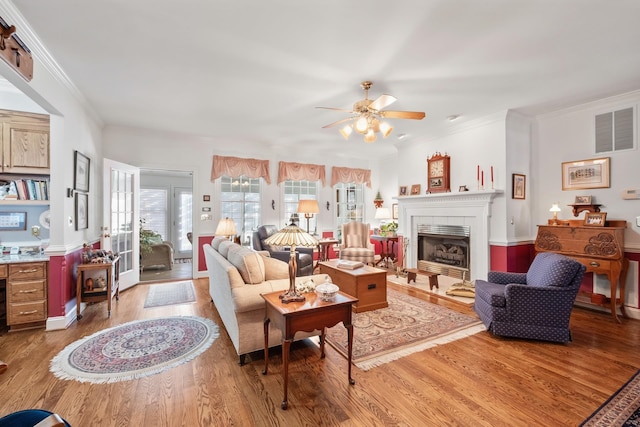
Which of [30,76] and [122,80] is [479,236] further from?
[30,76]

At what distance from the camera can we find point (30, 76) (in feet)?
7.45

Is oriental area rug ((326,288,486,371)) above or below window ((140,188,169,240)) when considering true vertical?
below

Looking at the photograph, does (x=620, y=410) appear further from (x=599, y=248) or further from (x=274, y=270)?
(x=274, y=270)

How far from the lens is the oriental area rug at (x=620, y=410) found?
176 centimetres

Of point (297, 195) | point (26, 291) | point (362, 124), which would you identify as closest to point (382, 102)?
point (362, 124)

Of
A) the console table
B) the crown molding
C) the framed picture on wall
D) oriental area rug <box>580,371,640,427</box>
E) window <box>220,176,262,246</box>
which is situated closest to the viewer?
oriental area rug <box>580,371,640,427</box>

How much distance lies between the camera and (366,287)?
363cm

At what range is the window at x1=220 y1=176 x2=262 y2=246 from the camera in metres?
5.86

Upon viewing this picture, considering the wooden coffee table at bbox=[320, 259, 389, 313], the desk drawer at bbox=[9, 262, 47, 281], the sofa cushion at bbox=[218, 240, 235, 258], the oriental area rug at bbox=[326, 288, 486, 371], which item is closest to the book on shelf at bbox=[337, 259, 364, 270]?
the wooden coffee table at bbox=[320, 259, 389, 313]

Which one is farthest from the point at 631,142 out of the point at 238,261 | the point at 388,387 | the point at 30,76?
the point at 30,76

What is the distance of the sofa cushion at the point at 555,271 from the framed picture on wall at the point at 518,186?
1.41 m

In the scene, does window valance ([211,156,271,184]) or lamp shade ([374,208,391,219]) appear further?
lamp shade ([374,208,391,219])

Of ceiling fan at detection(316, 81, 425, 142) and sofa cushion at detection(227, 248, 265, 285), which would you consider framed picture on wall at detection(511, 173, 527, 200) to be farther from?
sofa cushion at detection(227, 248, 265, 285)

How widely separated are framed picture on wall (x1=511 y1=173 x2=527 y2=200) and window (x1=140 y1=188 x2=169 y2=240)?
7.90 m
